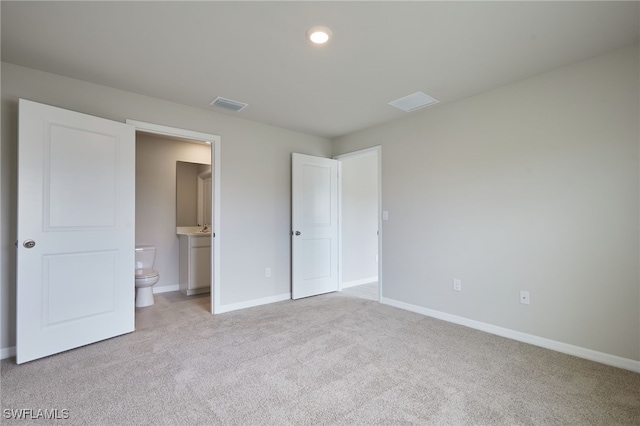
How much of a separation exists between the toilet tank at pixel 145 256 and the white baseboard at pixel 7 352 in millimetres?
1798

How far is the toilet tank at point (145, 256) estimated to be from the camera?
4160 millimetres

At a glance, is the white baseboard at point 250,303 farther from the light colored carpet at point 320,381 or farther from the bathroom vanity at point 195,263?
the bathroom vanity at point 195,263

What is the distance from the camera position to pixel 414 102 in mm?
3211

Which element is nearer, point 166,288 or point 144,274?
point 144,274

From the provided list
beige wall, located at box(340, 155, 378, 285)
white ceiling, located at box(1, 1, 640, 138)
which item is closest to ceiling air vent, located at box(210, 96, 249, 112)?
white ceiling, located at box(1, 1, 640, 138)

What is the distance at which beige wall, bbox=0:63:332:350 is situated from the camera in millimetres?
2387

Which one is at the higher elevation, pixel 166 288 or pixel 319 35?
pixel 319 35

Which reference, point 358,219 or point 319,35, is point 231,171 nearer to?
point 319,35

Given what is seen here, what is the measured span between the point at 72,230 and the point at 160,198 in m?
2.25

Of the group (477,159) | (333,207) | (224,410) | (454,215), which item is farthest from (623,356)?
(333,207)

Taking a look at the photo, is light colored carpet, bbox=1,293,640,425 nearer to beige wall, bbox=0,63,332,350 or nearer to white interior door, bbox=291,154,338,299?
beige wall, bbox=0,63,332,350

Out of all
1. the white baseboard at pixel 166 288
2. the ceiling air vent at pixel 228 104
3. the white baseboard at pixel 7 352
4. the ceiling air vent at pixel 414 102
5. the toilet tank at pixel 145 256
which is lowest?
the white baseboard at pixel 166 288

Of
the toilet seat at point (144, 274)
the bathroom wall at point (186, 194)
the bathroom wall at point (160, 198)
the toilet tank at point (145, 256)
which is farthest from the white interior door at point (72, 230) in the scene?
the bathroom wall at point (186, 194)

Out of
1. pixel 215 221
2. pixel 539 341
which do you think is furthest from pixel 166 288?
pixel 539 341
